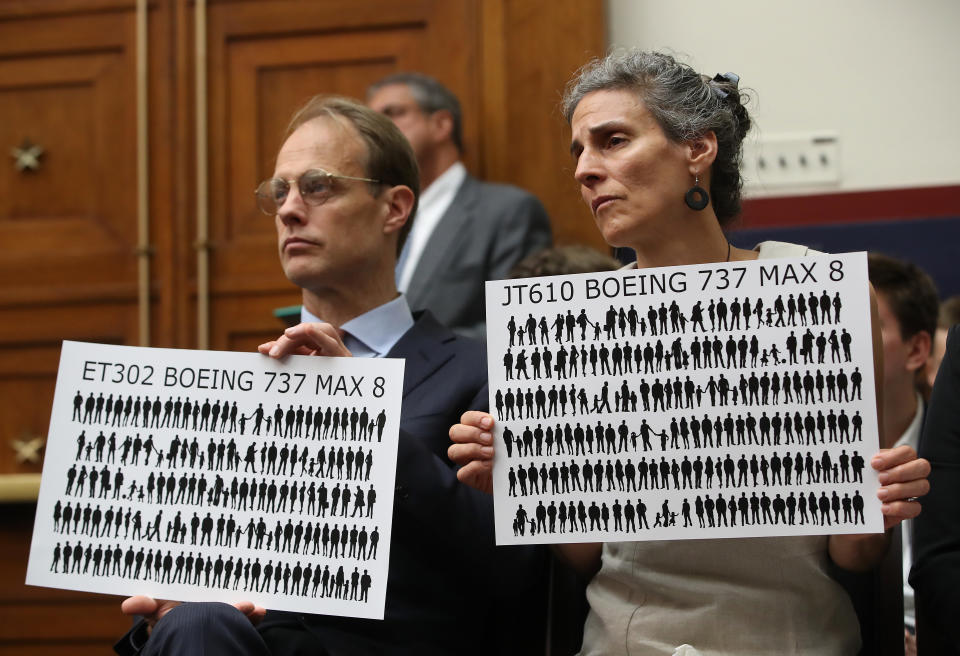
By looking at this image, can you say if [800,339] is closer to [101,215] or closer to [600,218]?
[600,218]

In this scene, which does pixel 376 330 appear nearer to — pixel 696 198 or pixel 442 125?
pixel 696 198

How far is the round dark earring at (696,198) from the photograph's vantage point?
1971 millimetres

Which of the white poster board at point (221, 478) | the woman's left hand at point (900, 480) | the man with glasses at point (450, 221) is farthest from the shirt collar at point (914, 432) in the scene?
the white poster board at point (221, 478)

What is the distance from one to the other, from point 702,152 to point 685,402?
1.65 ft

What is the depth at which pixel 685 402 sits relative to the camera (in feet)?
5.86

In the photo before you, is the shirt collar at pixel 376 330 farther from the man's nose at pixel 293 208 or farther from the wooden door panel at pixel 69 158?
the wooden door panel at pixel 69 158

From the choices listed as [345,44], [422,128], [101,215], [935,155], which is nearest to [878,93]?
[935,155]

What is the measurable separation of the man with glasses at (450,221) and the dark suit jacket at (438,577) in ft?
3.88

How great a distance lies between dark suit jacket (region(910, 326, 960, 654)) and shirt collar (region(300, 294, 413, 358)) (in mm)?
1073

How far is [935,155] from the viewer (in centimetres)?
381

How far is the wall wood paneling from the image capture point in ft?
12.9

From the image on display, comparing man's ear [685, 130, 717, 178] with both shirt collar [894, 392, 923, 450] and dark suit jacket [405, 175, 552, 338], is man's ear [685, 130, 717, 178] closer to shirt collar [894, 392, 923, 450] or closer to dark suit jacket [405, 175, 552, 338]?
shirt collar [894, 392, 923, 450]

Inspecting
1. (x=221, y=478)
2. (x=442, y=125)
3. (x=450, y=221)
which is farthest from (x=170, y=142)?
(x=221, y=478)

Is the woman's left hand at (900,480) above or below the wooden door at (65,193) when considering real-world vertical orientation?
below
